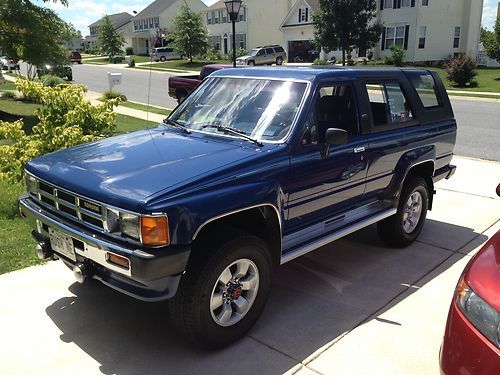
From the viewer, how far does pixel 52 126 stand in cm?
625

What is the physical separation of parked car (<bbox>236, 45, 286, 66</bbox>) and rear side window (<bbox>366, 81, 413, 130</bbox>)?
123 ft

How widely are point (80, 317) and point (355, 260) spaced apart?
271cm

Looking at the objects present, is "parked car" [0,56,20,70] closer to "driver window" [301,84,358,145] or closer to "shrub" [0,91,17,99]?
"shrub" [0,91,17,99]

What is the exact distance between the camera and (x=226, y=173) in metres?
3.38

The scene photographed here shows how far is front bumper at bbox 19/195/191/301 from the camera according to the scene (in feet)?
9.75

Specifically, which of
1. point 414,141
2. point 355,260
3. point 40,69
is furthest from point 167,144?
point 40,69

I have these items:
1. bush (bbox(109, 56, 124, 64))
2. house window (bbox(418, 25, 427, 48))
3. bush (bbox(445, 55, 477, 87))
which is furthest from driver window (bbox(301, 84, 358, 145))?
bush (bbox(109, 56, 124, 64))

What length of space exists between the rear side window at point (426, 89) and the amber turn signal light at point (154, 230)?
3.62 metres

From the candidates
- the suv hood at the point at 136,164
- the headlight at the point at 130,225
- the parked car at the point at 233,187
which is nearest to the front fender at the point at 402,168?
the parked car at the point at 233,187

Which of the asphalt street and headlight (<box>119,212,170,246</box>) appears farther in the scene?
the asphalt street

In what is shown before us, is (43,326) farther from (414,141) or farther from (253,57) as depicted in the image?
(253,57)

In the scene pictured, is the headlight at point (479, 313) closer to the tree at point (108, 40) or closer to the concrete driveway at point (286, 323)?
the concrete driveway at point (286, 323)

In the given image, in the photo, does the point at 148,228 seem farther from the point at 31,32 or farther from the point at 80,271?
the point at 31,32

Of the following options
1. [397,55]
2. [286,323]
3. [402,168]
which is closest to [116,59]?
[397,55]
